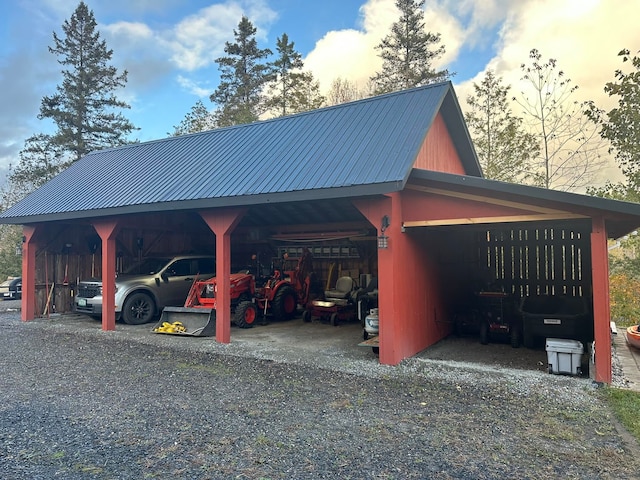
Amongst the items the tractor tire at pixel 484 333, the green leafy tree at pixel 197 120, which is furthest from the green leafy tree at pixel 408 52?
the tractor tire at pixel 484 333

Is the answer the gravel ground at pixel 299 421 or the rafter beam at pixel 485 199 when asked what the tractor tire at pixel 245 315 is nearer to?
the gravel ground at pixel 299 421

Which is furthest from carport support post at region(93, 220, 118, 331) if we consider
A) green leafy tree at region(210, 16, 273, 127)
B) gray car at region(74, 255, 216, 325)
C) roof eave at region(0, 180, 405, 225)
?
green leafy tree at region(210, 16, 273, 127)

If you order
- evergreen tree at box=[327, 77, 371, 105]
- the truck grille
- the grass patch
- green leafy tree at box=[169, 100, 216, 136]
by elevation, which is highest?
evergreen tree at box=[327, 77, 371, 105]

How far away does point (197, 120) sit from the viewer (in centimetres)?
2712

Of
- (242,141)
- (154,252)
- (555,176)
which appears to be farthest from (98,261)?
(555,176)

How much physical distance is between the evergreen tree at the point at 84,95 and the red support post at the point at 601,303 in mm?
24647

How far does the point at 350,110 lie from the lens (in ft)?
30.7

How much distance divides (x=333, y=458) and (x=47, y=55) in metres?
28.1

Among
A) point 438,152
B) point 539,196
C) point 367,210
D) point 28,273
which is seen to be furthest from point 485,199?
point 28,273

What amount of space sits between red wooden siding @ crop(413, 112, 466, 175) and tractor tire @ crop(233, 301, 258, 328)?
4806 millimetres

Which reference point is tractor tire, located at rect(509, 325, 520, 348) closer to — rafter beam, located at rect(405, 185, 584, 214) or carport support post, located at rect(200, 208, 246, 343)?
rafter beam, located at rect(405, 185, 584, 214)

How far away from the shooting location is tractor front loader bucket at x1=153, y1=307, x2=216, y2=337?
8594 millimetres

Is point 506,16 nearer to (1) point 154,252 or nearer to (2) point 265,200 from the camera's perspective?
(2) point 265,200

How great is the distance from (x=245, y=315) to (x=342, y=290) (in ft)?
8.04
